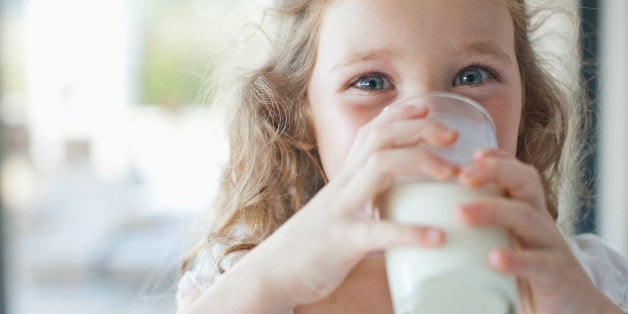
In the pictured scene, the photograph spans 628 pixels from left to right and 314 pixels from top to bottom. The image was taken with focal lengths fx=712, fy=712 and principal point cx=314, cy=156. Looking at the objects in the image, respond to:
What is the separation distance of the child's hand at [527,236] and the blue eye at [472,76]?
301 mm

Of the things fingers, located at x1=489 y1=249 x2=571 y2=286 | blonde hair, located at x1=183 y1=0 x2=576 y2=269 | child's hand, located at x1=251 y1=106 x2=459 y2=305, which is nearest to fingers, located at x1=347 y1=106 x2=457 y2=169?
child's hand, located at x1=251 y1=106 x2=459 y2=305

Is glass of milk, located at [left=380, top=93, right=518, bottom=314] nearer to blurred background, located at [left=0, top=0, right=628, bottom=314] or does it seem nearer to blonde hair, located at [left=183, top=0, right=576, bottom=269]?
blonde hair, located at [left=183, top=0, right=576, bottom=269]

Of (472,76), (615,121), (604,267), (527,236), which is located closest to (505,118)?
(472,76)

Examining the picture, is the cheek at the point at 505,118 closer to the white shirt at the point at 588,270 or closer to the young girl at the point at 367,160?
the young girl at the point at 367,160

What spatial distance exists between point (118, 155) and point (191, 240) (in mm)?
3322

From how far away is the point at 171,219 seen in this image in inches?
173

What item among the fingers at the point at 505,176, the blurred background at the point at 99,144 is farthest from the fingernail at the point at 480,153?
the blurred background at the point at 99,144

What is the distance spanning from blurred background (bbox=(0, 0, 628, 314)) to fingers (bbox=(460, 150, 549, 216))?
117 inches

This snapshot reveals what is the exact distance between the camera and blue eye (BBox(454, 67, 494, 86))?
997 mm

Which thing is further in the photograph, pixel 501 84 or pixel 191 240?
pixel 191 240

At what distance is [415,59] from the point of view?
3.13 ft

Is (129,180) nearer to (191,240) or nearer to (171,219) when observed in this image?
(171,219)

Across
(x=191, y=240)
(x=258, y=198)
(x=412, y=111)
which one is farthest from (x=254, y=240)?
(x=412, y=111)

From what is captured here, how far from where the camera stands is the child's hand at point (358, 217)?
682 millimetres
